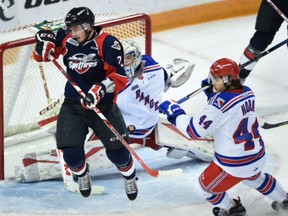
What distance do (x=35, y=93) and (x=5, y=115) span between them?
0.25 meters

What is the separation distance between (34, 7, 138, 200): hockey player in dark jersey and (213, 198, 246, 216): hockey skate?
38cm

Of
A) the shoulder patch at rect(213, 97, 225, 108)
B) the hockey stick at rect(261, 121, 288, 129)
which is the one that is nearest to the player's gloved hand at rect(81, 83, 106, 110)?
the shoulder patch at rect(213, 97, 225, 108)

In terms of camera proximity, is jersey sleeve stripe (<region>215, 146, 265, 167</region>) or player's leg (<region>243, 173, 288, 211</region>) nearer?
jersey sleeve stripe (<region>215, 146, 265, 167</region>)

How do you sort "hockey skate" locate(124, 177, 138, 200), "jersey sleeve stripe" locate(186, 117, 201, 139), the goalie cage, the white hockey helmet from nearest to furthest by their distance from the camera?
1. "jersey sleeve stripe" locate(186, 117, 201, 139)
2. "hockey skate" locate(124, 177, 138, 200)
3. the white hockey helmet
4. the goalie cage

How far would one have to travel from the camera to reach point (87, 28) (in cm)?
405

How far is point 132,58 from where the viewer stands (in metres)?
4.59

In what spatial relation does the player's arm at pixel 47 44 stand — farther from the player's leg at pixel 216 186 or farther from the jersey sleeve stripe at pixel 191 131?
the player's leg at pixel 216 186

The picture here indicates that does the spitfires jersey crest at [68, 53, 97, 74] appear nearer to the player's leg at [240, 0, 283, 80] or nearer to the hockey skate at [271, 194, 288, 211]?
the hockey skate at [271, 194, 288, 211]

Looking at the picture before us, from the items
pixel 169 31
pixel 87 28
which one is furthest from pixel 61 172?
pixel 169 31

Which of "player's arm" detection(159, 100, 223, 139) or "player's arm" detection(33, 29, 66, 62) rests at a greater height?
"player's arm" detection(33, 29, 66, 62)

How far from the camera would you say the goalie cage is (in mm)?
4996

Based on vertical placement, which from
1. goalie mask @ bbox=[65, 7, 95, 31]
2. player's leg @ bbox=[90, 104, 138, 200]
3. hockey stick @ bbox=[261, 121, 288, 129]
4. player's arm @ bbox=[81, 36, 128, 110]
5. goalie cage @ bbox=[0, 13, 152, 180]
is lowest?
hockey stick @ bbox=[261, 121, 288, 129]

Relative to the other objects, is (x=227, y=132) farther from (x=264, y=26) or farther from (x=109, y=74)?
(x=264, y=26)

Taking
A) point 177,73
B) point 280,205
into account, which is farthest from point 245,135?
point 177,73
